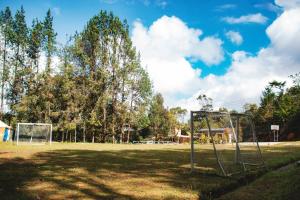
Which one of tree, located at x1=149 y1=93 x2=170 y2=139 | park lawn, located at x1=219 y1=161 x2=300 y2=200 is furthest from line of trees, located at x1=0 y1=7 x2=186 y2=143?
park lawn, located at x1=219 y1=161 x2=300 y2=200

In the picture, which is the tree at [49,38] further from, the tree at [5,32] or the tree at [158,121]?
the tree at [158,121]

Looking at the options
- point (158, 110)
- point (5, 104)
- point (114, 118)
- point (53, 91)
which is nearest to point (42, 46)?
point (53, 91)

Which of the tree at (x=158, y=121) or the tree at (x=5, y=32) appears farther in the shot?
the tree at (x=158, y=121)

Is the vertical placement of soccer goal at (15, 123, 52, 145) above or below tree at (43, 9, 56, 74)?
below

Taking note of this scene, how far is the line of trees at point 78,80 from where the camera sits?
1909 inches

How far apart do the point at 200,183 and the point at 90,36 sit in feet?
155

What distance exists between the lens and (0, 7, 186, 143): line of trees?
1909 inches

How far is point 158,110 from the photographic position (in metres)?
82.3

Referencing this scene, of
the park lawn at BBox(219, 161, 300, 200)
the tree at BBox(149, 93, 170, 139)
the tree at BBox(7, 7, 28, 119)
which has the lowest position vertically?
the park lawn at BBox(219, 161, 300, 200)

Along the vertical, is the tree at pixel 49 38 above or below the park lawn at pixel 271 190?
above

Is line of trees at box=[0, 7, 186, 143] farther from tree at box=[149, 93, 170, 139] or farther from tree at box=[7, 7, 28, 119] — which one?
tree at box=[149, 93, 170, 139]

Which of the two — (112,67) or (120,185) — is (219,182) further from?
(112,67)

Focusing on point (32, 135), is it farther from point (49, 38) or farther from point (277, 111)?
point (277, 111)

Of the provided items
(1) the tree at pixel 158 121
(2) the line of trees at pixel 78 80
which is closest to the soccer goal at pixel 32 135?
(2) the line of trees at pixel 78 80
